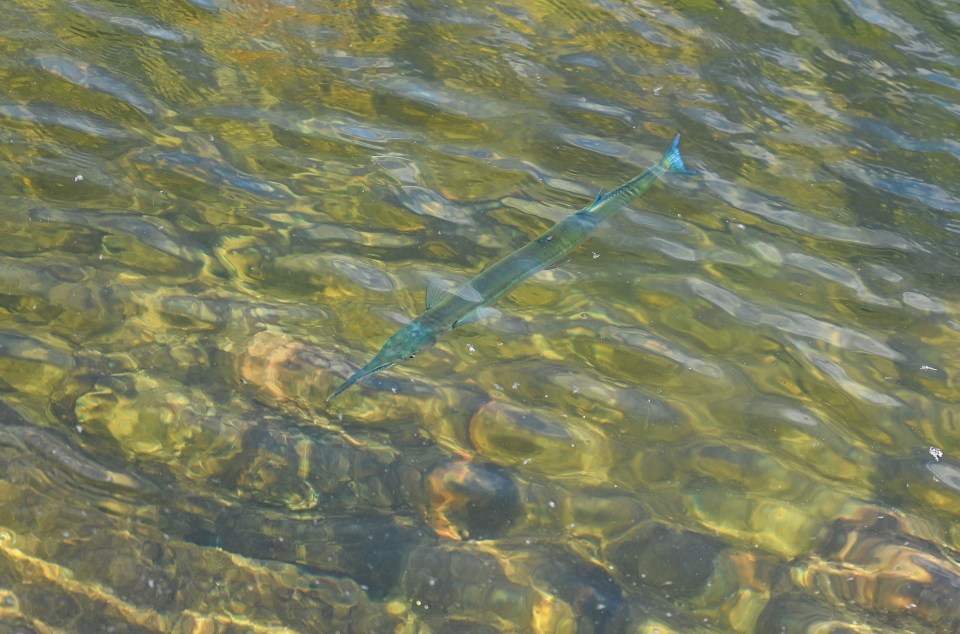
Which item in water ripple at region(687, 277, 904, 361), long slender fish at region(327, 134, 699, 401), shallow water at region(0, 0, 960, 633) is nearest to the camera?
long slender fish at region(327, 134, 699, 401)

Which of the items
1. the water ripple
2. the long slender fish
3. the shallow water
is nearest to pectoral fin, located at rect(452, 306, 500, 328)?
the long slender fish

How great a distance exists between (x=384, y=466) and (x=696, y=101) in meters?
4.06

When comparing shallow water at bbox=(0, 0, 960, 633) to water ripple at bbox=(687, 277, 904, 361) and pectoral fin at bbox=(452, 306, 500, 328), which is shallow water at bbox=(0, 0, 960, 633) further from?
pectoral fin at bbox=(452, 306, 500, 328)

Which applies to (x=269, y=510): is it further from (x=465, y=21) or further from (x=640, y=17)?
(x=640, y=17)

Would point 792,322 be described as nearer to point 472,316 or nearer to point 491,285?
point 491,285

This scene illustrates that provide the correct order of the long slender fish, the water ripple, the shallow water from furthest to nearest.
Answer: the water ripple < the shallow water < the long slender fish

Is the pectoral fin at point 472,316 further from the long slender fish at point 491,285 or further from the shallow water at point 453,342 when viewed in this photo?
the shallow water at point 453,342

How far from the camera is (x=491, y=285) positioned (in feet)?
14.8

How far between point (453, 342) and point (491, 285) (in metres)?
0.72

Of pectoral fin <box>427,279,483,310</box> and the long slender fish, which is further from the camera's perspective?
pectoral fin <box>427,279,483,310</box>

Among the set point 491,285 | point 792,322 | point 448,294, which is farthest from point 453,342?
point 792,322

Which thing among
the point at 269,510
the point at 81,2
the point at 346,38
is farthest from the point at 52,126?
the point at 269,510

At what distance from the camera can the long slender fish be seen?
4043 millimetres

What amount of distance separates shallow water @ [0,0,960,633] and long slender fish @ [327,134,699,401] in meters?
0.62
